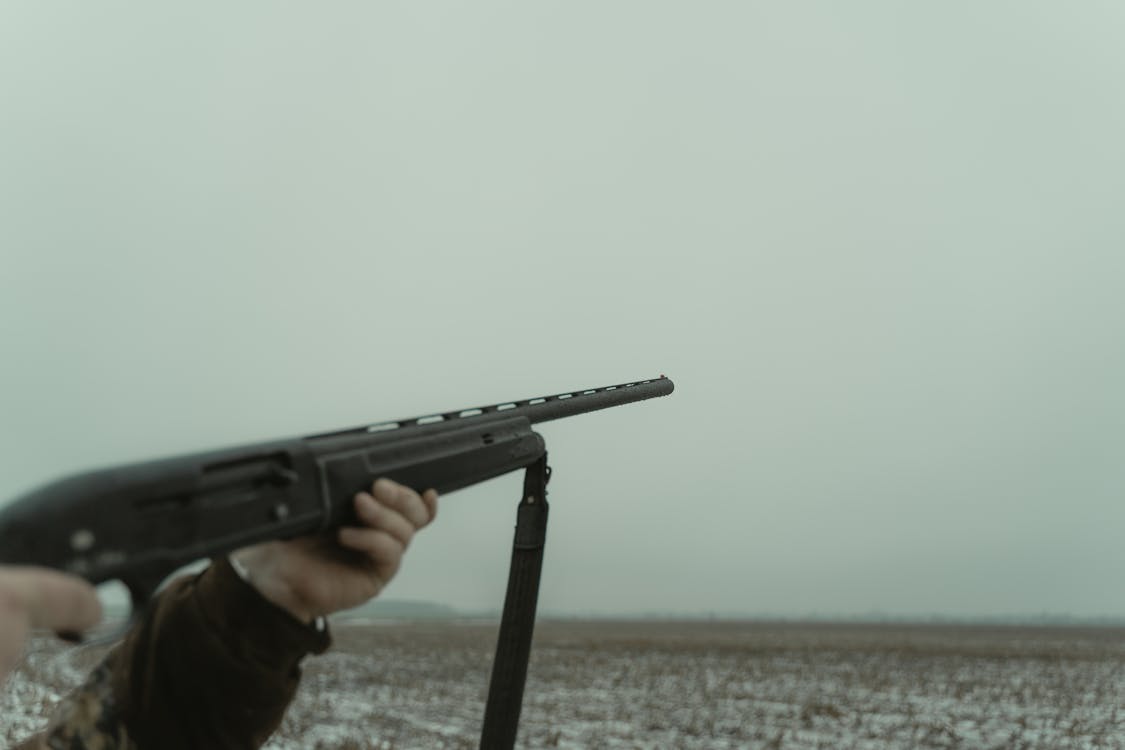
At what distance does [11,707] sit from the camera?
11531 mm

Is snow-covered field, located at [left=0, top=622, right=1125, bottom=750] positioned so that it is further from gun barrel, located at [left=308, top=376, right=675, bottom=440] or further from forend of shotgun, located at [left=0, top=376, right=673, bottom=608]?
forend of shotgun, located at [left=0, top=376, right=673, bottom=608]

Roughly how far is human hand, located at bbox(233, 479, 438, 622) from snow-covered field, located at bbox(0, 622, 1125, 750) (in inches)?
326

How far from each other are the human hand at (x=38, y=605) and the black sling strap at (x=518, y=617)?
189cm

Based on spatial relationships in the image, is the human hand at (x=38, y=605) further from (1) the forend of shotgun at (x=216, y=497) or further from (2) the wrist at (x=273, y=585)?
(2) the wrist at (x=273, y=585)

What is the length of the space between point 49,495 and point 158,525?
0.21 m

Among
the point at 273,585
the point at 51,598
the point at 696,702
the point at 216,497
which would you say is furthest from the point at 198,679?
the point at 696,702

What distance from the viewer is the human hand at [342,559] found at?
2154 mm

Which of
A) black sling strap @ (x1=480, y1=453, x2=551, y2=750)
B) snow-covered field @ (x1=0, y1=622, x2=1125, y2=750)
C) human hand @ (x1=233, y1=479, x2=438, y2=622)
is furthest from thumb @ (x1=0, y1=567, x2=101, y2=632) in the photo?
snow-covered field @ (x1=0, y1=622, x2=1125, y2=750)

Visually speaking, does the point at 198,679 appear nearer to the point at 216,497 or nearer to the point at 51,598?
the point at 216,497

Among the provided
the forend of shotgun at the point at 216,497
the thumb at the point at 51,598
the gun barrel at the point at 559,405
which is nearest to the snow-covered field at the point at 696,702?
the gun barrel at the point at 559,405

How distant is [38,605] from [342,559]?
42.5 inches

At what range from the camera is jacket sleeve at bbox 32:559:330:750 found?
2.07m

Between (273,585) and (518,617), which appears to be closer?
(273,585)

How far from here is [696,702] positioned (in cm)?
1494
